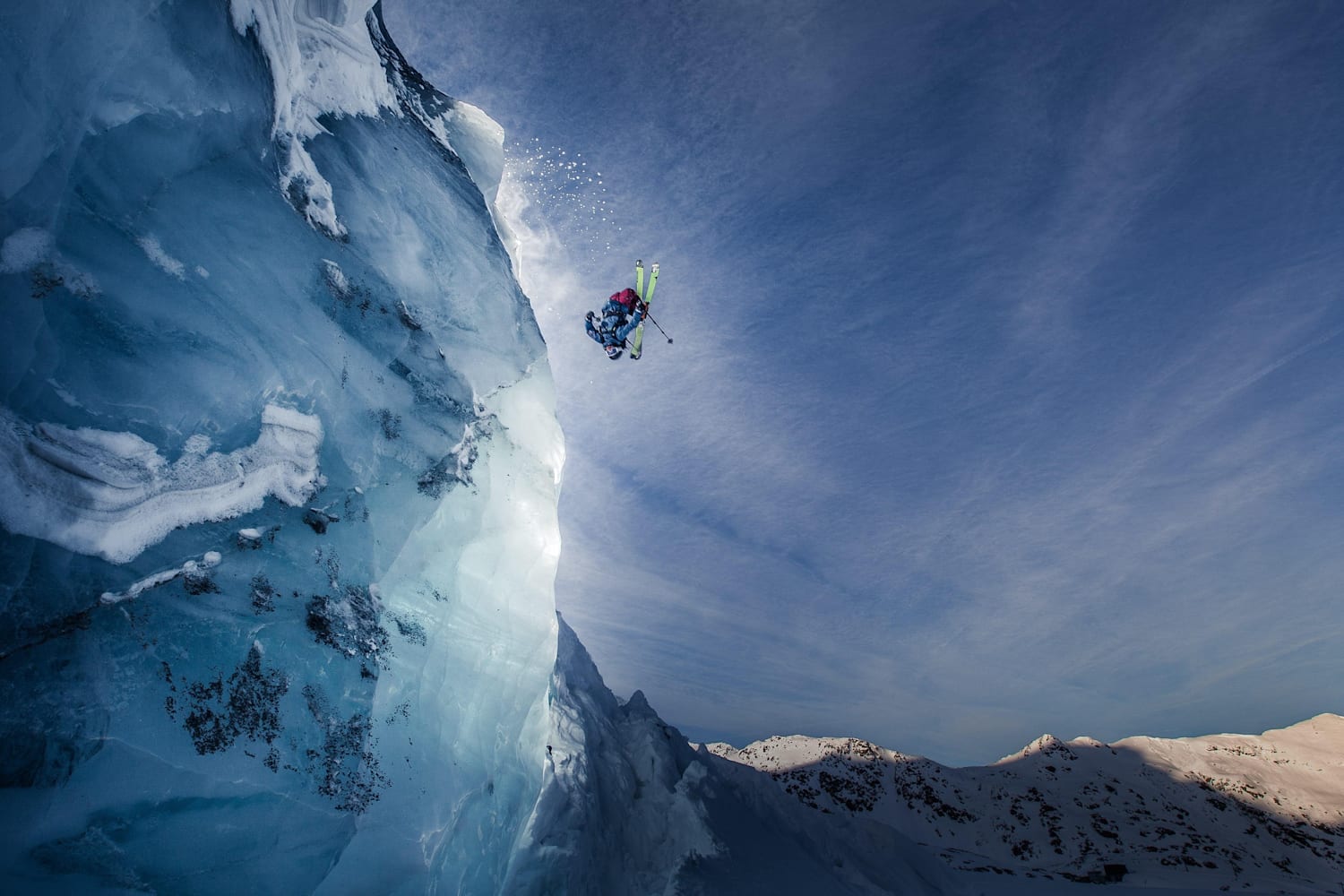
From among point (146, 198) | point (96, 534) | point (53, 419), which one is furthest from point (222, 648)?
point (146, 198)

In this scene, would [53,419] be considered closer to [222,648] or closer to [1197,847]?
[222,648]

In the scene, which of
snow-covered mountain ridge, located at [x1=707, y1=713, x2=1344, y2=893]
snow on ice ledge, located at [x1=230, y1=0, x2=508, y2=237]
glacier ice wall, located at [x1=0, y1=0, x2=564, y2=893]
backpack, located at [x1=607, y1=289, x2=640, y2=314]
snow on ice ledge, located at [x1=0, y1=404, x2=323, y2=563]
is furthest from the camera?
snow-covered mountain ridge, located at [x1=707, y1=713, x2=1344, y2=893]

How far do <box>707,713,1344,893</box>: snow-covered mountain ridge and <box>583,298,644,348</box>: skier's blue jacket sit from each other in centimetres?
2863

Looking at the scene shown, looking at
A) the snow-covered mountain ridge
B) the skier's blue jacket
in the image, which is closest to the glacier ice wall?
the skier's blue jacket

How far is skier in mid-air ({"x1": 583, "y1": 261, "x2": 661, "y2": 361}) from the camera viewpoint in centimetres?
1608

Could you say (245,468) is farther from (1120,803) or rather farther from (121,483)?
(1120,803)

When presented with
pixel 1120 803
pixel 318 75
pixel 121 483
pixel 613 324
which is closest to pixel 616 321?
pixel 613 324

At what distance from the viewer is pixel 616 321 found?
53.4 feet

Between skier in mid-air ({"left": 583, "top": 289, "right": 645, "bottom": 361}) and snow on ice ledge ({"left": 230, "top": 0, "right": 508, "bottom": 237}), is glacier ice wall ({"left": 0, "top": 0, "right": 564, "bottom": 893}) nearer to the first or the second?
snow on ice ledge ({"left": 230, "top": 0, "right": 508, "bottom": 237})

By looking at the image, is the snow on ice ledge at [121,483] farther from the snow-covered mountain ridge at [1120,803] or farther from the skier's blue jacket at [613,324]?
the snow-covered mountain ridge at [1120,803]

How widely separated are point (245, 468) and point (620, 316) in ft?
34.2

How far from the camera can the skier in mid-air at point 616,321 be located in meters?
16.1

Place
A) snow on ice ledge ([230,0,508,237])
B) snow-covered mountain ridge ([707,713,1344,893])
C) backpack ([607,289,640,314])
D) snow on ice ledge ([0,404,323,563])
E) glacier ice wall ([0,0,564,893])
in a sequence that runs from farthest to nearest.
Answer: snow-covered mountain ridge ([707,713,1344,893]) → backpack ([607,289,640,314]) → snow on ice ledge ([230,0,508,237]) → glacier ice wall ([0,0,564,893]) → snow on ice ledge ([0,404,323,563])

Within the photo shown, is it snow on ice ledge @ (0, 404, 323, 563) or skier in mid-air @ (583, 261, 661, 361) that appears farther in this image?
skier in mid-air @ (583, 261, 661, 361)
